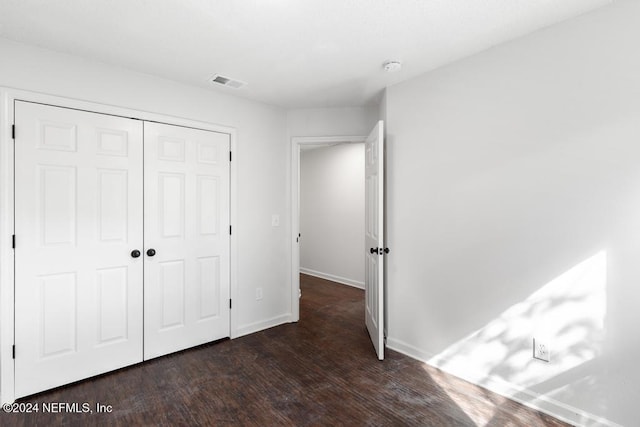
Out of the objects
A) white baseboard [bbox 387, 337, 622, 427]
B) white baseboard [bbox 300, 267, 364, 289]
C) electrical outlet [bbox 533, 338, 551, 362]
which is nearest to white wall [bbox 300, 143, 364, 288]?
white baseboard [bbox 300, 267, 364, 289]

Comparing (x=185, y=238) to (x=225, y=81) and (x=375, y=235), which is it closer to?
(x=225, y=81)

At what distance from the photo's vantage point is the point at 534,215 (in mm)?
2055

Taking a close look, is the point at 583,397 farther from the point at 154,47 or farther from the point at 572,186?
the point at 154,47

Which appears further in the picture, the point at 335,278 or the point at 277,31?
the point at 335,278

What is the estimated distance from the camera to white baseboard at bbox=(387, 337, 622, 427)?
1845 mm

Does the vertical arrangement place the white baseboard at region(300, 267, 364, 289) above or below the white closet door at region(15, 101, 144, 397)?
below

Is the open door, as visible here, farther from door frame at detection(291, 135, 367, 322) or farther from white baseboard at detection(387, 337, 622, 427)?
door frame at detection(291, 135, 367, 322)

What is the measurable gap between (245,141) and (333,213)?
2650 mm

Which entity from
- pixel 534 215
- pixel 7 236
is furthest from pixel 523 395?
pixel 7 236

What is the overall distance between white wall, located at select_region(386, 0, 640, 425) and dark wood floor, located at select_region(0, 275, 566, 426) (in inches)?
11.6

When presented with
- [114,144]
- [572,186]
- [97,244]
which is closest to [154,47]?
[114,144]

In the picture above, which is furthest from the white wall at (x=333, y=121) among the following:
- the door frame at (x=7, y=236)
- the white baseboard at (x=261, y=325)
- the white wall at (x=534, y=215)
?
the door frame at (x=7, y=236)

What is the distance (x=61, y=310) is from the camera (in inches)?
90.5

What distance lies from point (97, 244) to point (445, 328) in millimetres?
2835
